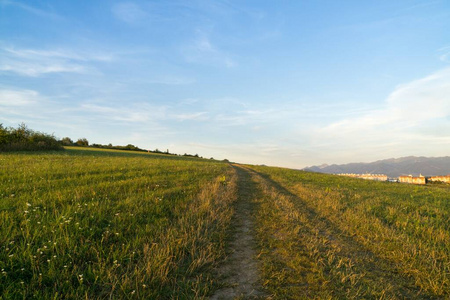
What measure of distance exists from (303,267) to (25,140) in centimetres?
4845

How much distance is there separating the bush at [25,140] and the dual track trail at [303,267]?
4286cm

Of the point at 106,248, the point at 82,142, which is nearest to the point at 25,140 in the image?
the point at 82,142

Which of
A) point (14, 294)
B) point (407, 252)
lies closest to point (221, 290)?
point (14, 294)

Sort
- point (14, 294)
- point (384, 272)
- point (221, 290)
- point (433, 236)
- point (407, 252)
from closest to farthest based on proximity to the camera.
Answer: point (14, 294) → point (221, 290) → point (384, 272) → point (407, 252) → point (433, 236)

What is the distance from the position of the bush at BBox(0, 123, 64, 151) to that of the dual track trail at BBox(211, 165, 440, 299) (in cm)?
4286

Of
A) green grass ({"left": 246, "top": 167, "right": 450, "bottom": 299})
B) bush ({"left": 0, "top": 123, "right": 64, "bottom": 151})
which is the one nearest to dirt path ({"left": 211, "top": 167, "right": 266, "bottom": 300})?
green grass ({"left": 246, "top": 167, "right": 450, "bottom": 299})

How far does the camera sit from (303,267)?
5277 millimetres

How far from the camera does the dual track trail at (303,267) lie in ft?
14.5

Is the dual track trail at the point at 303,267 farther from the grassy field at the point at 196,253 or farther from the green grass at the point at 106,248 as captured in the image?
the green grass at the point at 106,248

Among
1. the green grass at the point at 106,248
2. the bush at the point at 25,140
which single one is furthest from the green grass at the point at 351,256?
the bush at the point at 25,140

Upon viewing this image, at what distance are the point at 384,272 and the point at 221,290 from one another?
4293 mm

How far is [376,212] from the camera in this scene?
440 inches

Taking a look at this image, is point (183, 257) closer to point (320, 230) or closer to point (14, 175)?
point (320, 230)

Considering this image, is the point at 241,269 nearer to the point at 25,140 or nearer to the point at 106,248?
the point at 106,248
